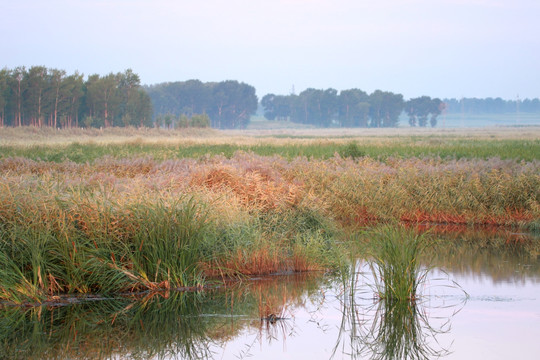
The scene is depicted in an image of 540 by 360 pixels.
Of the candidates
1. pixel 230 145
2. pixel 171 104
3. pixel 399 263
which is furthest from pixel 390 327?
pixel 171 104

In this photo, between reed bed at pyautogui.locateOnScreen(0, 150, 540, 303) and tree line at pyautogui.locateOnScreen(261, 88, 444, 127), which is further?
tree line at pyautogui.locateOnScreen(261, 88, 444, 127)

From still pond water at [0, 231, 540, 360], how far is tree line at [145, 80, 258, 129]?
14564cm

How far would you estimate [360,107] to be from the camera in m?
168

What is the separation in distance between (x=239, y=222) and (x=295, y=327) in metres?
3.76

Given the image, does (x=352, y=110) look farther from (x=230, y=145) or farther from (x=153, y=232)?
(x=153, y=232)

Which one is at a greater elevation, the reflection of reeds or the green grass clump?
the green grass clump

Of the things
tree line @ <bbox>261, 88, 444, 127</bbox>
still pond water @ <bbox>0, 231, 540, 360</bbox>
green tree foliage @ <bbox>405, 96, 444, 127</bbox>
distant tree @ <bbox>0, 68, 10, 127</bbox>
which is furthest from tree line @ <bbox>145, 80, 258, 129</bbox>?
still pond water @ <bbox>0, 231, 540, 360</bbox>

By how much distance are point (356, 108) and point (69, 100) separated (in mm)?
92480

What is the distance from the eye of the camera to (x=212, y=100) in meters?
158

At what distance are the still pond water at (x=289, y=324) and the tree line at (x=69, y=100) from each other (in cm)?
7584

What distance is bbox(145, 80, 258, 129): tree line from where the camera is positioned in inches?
6201

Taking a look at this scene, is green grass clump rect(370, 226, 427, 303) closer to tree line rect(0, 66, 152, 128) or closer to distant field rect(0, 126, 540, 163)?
distant field rect(0, 126, 540, 163)

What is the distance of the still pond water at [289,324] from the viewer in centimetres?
773

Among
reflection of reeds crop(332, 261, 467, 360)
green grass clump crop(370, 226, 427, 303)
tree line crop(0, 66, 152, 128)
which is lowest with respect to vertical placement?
reflection of reeds crop(332, 261, 467, 360)
